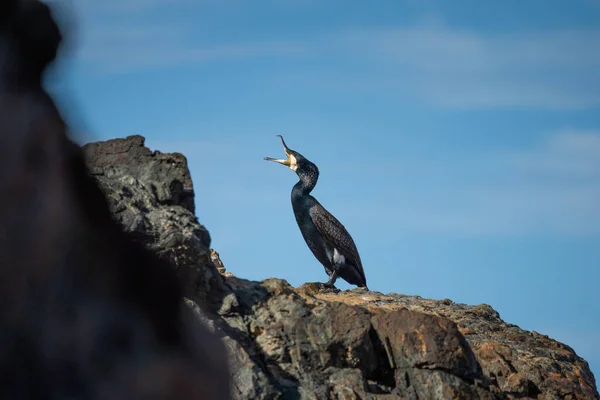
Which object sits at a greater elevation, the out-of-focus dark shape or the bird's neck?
the bird's neck

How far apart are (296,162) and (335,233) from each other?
1593mm

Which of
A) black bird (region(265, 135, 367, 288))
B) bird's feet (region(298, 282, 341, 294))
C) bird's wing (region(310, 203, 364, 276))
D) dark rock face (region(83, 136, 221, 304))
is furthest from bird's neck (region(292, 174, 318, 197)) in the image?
dark rock face (region(83, 136, 221, 304))

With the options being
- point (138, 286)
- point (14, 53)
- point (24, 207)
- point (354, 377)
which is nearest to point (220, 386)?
point (138, 286)

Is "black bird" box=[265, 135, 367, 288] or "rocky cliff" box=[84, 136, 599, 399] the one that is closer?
"rocky cliff" box=[84, 136, 599, 399]

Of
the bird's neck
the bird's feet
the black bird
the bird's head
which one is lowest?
the bird's feet

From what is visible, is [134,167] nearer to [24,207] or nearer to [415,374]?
[415,374]

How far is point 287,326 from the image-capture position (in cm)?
741

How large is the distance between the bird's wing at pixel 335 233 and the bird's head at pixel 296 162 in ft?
2.60

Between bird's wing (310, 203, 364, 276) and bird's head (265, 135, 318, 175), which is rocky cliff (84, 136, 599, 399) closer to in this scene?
bird's wing (310, 203, 364, 276)

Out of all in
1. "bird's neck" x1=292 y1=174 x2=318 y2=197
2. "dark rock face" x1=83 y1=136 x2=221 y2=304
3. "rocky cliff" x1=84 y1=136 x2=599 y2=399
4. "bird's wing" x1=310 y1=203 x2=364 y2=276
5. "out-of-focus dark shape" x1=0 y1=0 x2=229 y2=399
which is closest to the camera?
Result: "out-of-focus dark shape" x1=0 y1=0 x2=229 y2=399

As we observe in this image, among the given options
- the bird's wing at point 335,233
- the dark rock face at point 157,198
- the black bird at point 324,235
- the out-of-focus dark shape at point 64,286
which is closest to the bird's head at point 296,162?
the black bird at point 324,235

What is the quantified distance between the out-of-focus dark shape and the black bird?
13.9 m

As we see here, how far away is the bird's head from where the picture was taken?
16188mm

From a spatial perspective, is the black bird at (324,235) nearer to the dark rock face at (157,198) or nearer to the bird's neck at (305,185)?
the bird's neck at (305,185)
